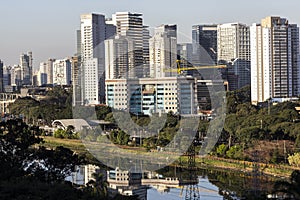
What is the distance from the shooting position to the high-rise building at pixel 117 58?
66.3 feet

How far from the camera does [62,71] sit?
3359 centimetres

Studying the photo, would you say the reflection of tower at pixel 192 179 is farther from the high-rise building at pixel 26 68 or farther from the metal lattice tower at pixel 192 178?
the high-rise building at pixel 26 68

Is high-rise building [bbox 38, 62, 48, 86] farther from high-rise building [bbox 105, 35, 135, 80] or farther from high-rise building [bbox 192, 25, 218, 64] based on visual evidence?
high-rise building [bbox 105, 35, 135, 80]

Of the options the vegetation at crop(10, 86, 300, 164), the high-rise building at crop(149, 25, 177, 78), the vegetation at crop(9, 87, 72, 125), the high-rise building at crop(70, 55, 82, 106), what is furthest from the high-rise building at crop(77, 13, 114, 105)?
the vegetation at crop(10, 86, 300, 164)

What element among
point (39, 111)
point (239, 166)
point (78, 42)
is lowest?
point (239, 166)

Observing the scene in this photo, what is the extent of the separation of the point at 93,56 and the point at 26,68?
1705 cm

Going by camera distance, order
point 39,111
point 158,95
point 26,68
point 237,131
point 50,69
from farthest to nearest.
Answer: point 26,68, point 50,69, point 39,111, point 158,95, point 237,131

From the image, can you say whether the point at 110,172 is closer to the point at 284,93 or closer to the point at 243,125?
the point at 243,125

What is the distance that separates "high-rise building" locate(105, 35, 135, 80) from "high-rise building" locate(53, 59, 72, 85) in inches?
473

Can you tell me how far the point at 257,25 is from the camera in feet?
59.9

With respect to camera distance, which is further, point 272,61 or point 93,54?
point 93,54

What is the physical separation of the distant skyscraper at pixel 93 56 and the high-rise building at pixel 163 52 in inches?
68.6

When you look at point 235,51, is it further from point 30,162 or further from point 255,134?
point 30,162

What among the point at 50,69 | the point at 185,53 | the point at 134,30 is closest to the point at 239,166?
the point at 185,53
